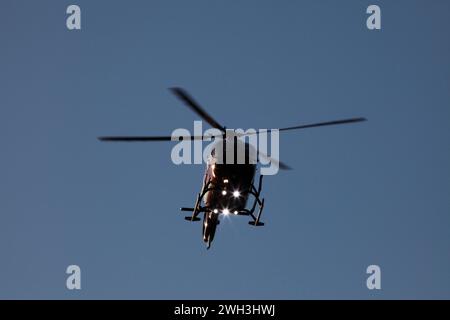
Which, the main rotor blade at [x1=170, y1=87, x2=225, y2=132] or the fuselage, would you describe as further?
the fuselage

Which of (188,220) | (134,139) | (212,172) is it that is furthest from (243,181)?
(134,139)

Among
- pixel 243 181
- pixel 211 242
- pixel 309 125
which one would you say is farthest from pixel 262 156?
pixel 211 242

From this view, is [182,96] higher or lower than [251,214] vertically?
higher

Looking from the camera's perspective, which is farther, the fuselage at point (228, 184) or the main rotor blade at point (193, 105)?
the fuselage at point (228, 184)

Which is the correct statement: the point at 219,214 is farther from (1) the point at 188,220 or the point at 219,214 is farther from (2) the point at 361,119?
(2) the point at 361,119

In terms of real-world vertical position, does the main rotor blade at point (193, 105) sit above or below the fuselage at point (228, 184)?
above

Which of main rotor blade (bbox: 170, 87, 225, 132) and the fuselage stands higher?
main rotor blade (bbox: 170, 87, 225, 132)

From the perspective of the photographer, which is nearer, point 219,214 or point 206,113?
point 206,113

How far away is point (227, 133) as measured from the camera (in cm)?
2284
